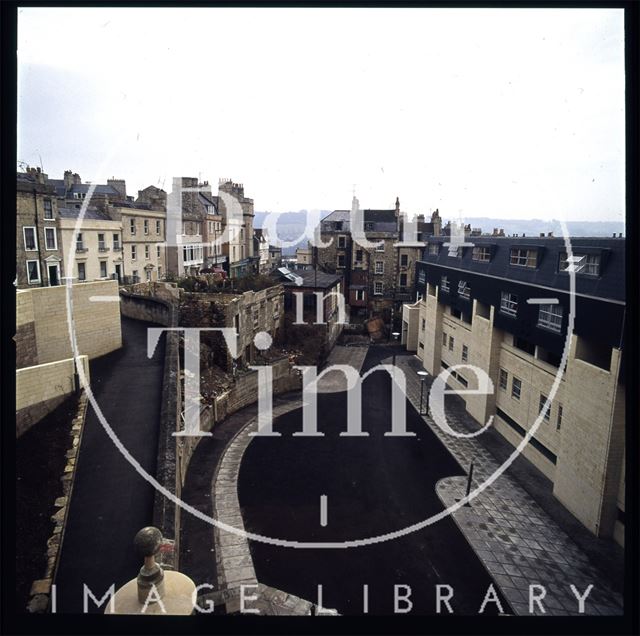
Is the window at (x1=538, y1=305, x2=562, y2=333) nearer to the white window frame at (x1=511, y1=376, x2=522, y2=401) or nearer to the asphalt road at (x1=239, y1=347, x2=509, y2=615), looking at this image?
the white window frame at (x1=511, y1=376, x2=522, y2=401)

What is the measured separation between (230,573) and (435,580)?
468cm

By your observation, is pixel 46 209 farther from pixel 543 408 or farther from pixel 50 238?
pixel 543 408

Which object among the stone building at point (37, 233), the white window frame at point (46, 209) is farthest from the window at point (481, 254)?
the white window frame at point (46, 209)

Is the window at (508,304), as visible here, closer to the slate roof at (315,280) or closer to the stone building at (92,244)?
the slate roof at (315,280)

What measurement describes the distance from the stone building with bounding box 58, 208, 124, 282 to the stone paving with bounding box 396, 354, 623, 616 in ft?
66.6

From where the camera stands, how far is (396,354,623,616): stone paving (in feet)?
30.8

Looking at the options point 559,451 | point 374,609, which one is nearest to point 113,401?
point 374,609

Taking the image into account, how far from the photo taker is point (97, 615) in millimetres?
2729

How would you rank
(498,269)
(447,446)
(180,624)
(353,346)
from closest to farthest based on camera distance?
1. (180,624)
2. (447,446)
3. (498,269)
4. (353,346)

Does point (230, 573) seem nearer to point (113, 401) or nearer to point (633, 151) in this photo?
point (113, 401)

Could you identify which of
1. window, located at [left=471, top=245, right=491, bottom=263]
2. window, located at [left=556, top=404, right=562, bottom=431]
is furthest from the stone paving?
window, located at [left=471, top=245, right=491, bottom=263]

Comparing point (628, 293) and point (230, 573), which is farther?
point (230, 573)

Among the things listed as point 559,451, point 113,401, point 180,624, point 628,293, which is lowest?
point 559,451

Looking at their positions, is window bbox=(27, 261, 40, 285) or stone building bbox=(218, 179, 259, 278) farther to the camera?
stone building bbox=(218, 179, 259, 278)
